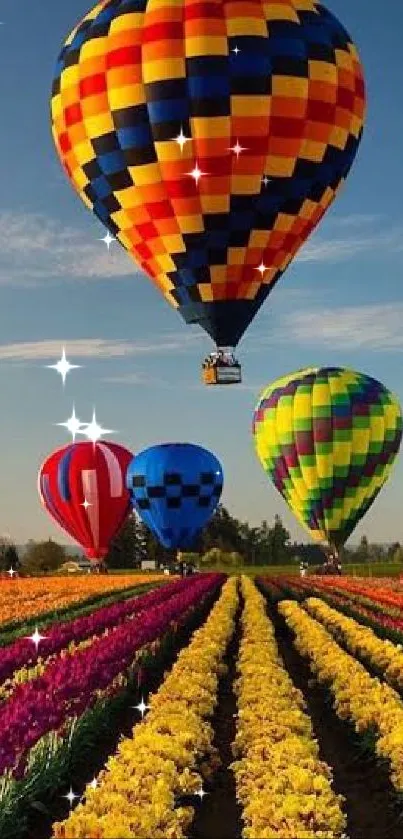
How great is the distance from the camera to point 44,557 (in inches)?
4909

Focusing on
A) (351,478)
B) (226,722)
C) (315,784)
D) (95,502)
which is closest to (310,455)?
(351,478)

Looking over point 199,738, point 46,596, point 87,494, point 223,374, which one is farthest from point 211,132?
point 87,494

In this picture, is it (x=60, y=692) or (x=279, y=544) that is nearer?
(x=60, y=692)

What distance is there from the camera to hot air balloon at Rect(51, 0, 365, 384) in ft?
99.6

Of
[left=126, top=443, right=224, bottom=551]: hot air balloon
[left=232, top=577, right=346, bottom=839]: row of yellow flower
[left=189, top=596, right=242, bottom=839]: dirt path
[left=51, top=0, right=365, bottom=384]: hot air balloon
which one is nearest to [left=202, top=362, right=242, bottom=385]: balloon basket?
[left=51, top=0, right=365, bottom=384]: hot air balloon

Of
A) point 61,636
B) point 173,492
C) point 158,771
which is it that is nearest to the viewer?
point 158,771

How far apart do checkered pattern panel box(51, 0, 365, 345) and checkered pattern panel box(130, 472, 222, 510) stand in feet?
84.9

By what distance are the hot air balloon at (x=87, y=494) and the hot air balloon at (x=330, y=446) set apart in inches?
499

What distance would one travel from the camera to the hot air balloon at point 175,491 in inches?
2276

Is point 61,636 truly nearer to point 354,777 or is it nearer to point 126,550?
point 354,777

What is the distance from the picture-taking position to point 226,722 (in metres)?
16.9

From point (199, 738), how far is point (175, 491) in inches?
1765

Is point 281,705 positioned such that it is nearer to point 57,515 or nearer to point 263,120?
point 263,120

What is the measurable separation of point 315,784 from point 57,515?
55576 mm
